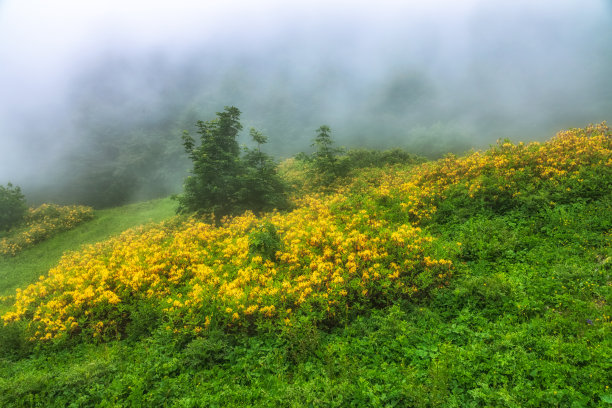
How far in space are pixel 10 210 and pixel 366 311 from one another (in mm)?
28584

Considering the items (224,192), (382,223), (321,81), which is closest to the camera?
(382,223)

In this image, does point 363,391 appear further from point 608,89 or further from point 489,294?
point 608,89

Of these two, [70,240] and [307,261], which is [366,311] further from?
[70,240]

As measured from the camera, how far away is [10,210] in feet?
67.3

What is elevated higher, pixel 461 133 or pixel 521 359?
pixel 461 133

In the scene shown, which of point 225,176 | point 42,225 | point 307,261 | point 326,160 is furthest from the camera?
point 42,225

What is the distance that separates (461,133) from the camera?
2764 centimetres

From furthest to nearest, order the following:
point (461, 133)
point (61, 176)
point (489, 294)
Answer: point (61, 176)
point (461, 133)
point (489, 294)

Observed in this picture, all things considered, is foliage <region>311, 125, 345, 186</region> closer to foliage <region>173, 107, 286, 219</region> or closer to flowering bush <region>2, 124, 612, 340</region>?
foliage <region>173, 107, 286, 219</region>

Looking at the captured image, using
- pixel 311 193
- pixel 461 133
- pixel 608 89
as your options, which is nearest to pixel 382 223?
pixel 311 193

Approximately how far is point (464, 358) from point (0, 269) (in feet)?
72.5

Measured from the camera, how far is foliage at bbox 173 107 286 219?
13352 mm

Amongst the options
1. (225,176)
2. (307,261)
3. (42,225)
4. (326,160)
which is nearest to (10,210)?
(42,225)

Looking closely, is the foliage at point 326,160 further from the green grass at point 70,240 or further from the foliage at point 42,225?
the foliage at point 42,225
